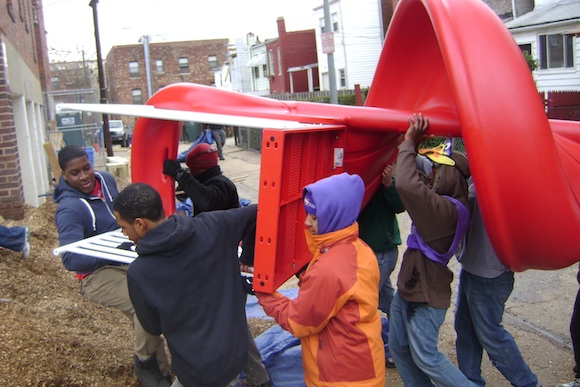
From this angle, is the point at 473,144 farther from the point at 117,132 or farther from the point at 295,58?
the point at 117,132

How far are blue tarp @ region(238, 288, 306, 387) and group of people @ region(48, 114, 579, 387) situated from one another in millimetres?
320

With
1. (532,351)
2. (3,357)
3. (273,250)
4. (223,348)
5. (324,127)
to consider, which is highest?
(324,127)

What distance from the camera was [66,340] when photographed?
3979mm

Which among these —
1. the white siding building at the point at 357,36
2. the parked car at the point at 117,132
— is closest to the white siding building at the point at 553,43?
the white siding building at the point at 357,36

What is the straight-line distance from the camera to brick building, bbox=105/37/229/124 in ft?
180

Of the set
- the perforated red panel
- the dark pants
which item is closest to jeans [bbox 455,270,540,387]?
the dark pants

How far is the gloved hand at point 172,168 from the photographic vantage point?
13.1 feet

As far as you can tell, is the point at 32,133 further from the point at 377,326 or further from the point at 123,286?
the point at 377,326

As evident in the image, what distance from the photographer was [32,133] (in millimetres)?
11203

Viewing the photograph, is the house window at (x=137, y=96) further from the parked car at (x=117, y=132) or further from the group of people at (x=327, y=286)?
the group of people at (x=327, y=286)

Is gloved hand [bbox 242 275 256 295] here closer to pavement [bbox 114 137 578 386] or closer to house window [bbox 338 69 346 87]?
pavement [bbox 114 137 578 386]

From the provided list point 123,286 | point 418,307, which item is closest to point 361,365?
point 418,307

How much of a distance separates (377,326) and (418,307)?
46 centimetres

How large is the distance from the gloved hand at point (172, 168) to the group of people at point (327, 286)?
0.61 meters
